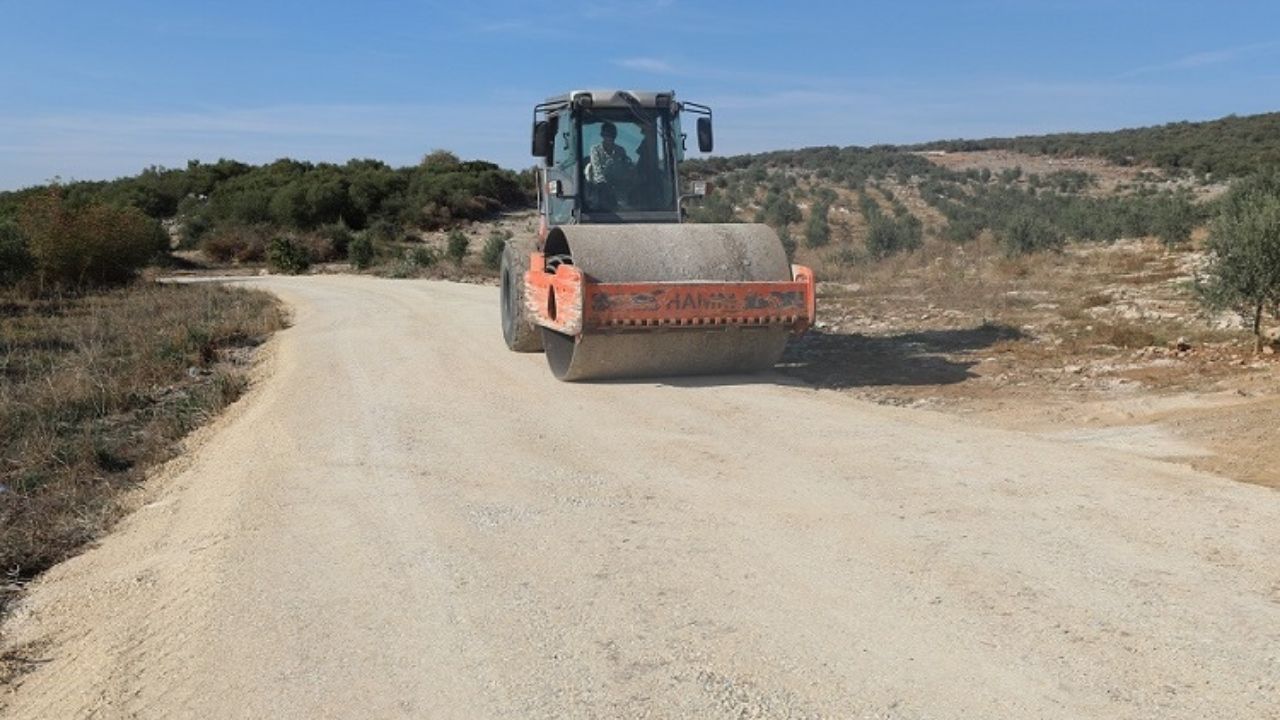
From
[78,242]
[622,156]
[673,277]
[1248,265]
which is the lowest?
[1248,265]

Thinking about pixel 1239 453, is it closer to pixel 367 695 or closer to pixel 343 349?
pixel 367 695

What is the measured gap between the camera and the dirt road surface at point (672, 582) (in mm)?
4059

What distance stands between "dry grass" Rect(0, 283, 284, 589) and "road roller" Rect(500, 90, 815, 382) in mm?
3671

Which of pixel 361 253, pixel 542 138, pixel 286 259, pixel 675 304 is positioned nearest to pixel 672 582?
pixel 675 304

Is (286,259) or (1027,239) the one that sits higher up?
(286,259)

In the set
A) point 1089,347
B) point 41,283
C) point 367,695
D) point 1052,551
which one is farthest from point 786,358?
point 41,283

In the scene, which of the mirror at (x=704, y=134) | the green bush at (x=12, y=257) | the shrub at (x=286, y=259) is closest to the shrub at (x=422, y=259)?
the shrub at (x=286, y=259)

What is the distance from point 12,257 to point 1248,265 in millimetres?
24117

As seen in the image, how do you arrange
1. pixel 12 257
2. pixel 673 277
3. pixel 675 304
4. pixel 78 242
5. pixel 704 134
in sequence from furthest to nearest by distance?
1. pixel 78 242
2. pixel 12 257
3. pixel 704 134
4. pixel 673 277
5. pixel 675 304

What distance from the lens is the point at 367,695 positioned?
4105mm

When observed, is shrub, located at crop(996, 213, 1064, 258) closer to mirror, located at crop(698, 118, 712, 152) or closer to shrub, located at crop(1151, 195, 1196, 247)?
shrub, located at crop(1151, 195, 1196, 247)

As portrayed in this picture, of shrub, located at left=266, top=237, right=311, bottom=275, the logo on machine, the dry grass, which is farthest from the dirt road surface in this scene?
shrub, located at left=266, top=237, right=311, bottom=275

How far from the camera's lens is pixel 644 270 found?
10398 millimetres

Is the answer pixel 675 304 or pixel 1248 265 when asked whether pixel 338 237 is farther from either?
pixel 1248 265
